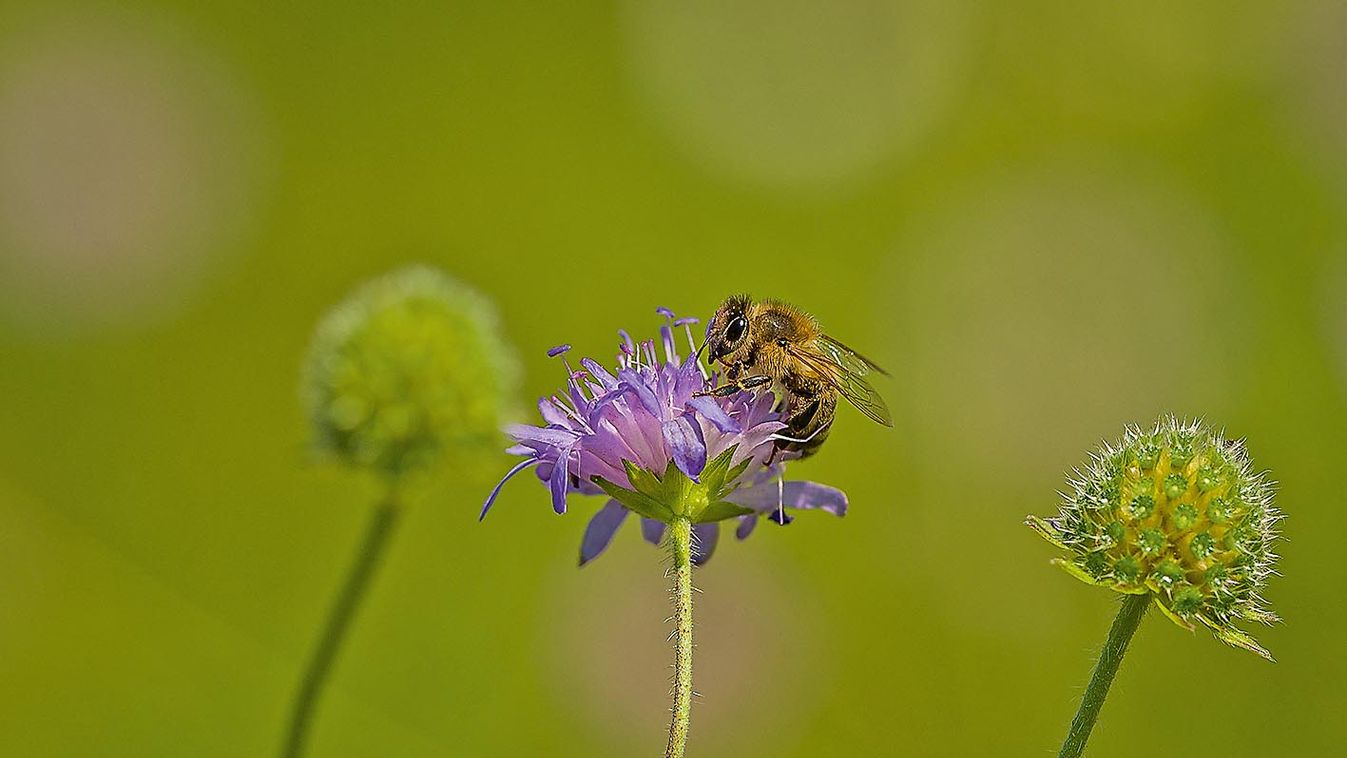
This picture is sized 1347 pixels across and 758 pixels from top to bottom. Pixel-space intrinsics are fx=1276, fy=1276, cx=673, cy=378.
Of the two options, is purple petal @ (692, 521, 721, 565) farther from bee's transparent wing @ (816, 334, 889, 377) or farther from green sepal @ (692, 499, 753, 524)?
bee's transparent wing @ (816, 334, 889, 377)

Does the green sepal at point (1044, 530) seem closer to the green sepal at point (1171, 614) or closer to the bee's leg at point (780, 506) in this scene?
the green sepal at point (1171, 614)

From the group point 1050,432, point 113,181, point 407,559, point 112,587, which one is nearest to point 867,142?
point 1050,432

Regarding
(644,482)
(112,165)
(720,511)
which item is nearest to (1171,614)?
(720,511)

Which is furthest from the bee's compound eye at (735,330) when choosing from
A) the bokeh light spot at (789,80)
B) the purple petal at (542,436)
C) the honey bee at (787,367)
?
the bokeh light spot at (789,80)

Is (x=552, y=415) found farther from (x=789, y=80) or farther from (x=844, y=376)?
(x=789, y=80)

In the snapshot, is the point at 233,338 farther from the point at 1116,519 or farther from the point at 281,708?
the point at 1116,519

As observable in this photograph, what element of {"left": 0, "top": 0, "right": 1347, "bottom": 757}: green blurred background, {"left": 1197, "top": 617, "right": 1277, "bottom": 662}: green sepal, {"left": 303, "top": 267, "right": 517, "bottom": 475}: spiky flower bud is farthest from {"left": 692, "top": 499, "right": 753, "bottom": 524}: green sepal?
{"left": 0, "top": 0, "right": 1347, "bottom": 757}: green blurred background

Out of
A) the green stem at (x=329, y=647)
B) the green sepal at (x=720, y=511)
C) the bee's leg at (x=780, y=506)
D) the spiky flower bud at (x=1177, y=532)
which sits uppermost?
the spiky flower bud at (x=1177, y=532)
